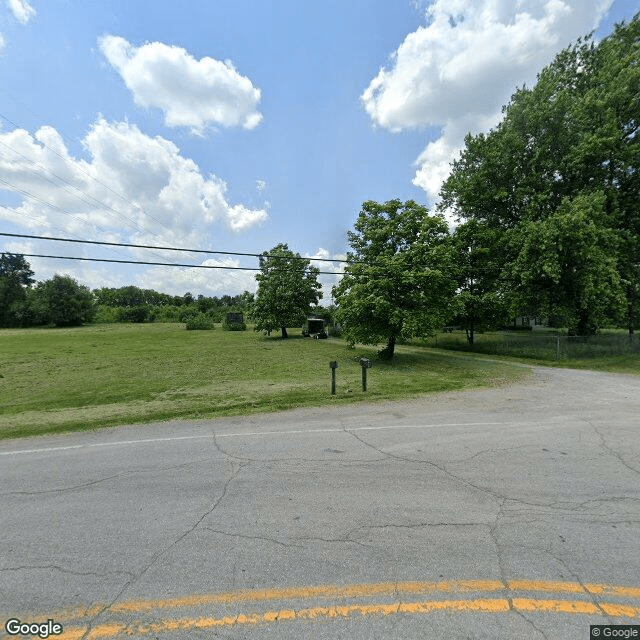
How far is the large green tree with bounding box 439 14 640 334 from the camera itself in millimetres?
16875

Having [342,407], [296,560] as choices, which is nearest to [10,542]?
[296,560]

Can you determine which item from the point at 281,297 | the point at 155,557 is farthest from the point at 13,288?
the point at 155,557

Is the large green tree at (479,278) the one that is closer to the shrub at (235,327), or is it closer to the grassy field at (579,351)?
the grassy field at (579,351)

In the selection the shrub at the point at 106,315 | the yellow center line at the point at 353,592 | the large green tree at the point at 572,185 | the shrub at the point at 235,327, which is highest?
the large green tree at the point at 572,185

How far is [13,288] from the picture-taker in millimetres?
80250

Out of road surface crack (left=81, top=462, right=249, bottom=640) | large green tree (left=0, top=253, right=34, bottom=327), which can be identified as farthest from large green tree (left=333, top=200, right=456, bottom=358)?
large green tree (left=0, top=253, right=34, bottom=327)

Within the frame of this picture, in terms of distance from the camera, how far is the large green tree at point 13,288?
245ft

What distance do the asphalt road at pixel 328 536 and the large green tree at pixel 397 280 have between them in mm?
10349

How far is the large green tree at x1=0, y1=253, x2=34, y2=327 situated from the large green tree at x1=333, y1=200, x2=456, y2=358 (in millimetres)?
86553

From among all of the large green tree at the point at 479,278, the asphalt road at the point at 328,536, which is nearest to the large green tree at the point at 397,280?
the large green tree at the point at 479,278

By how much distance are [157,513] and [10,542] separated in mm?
1304

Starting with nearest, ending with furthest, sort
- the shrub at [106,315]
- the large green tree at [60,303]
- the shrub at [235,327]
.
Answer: the shrub at [235,327] < the large green tree at [60,303] < the shrub at [106,315]

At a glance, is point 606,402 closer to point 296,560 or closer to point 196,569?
point 296,560

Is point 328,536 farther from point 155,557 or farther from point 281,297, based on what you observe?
point 281,297
